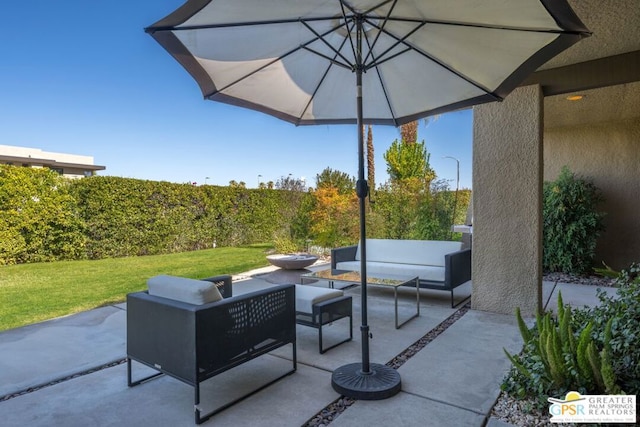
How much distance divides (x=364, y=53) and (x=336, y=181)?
27.5 feet

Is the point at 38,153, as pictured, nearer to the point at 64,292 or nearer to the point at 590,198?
the point at 64,292

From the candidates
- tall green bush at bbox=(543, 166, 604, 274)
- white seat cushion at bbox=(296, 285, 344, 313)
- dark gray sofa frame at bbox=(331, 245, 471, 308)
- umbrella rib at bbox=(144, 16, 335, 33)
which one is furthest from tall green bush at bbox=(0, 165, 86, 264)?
tall green bush at bbox=(543, 166, 604, 274)

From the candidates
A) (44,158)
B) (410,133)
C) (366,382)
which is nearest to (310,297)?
(366,382)

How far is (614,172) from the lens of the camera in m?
7.00

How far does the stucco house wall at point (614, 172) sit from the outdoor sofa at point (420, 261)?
358cm

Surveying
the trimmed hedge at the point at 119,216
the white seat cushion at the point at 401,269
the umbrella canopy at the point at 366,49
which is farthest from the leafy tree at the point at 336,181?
the umbrella canopy at the point at 366,49

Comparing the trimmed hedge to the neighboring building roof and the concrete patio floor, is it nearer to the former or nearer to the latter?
the concrete patio floor

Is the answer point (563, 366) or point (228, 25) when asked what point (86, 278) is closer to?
point (228, 25)

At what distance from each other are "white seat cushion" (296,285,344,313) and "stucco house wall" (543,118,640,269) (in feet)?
20.2

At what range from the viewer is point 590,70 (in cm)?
432

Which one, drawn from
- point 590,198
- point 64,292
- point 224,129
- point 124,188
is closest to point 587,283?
point 590,198

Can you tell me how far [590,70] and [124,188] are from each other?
10.3 metres

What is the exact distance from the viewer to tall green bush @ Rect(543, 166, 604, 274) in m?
6.70

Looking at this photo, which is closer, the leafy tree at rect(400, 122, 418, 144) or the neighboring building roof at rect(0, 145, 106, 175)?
the leafy tree at rect(400, 122, 418, 144)
